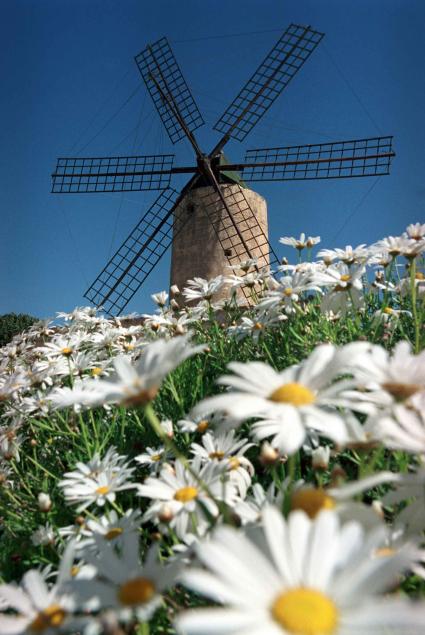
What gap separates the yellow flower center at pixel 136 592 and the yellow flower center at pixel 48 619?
11 centimetres

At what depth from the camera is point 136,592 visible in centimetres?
71

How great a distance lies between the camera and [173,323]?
9.47 ft

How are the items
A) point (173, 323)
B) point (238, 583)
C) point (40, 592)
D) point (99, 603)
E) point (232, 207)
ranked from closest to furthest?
point (238, 583) → point (99, 603) → point (40, 592) → point (173, 323) → point (232, 207)

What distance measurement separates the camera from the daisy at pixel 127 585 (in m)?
0.69

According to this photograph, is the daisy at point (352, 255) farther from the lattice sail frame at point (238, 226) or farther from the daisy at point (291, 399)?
the lattice sail frame at point (238, 226)

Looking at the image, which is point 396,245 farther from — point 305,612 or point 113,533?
point 305,612

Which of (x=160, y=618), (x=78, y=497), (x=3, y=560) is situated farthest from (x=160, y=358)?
(x=3, y=560)

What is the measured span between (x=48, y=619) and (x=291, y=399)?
0.52m

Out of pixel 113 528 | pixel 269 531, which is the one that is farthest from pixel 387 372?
pixel 113 528

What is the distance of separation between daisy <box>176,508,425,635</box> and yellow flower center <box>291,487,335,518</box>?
98 millimetres

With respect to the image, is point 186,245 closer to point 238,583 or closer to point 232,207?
point 232,207

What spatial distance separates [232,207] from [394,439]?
31.6 feet

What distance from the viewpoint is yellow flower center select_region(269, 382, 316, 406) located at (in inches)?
30.2

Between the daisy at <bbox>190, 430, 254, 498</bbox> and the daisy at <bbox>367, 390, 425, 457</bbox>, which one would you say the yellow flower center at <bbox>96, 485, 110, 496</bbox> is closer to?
the daisy at <bbox>190, 430, 254, 498</bbox>
